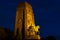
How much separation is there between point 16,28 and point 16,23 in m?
1.09

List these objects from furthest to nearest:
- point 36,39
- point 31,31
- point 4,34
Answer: point 4,34 → point 31,31 → point 36,39

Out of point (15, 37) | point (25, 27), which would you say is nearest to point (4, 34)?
point (15, 37)

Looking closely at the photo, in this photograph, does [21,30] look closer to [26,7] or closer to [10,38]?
[10,38]

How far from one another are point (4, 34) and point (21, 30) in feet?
13.4

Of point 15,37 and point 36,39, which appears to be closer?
point 36,39

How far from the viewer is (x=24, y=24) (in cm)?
2809

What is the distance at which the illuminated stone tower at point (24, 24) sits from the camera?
90.7 ft

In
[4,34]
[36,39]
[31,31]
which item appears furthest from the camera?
[4,34]

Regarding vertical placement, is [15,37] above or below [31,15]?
below

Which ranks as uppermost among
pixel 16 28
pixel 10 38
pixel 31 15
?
pixel 31 15

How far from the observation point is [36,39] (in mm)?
25750

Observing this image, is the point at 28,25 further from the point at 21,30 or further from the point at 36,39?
the point at 36,39

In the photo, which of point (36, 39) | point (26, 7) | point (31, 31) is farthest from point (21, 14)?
point (36, 39)

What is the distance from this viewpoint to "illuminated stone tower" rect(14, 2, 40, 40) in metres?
27.7
